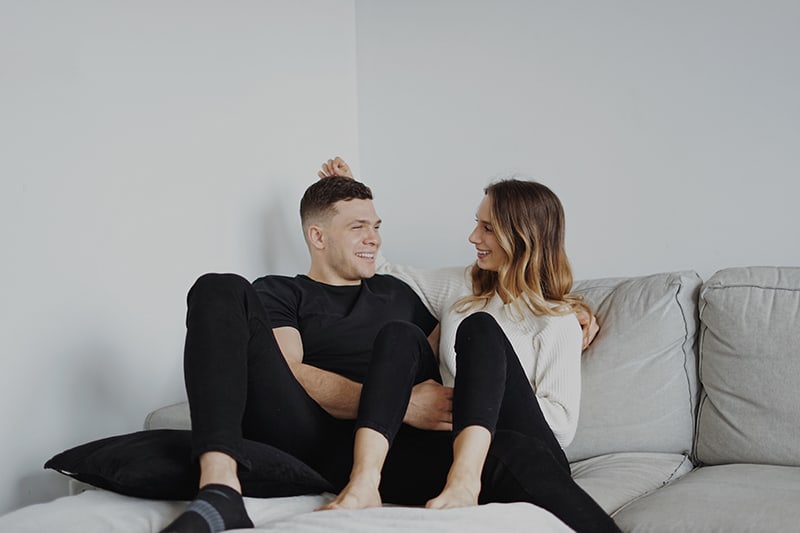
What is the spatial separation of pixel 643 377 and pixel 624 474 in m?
0.31

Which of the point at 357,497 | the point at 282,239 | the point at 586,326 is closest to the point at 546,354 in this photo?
the point at 586,326

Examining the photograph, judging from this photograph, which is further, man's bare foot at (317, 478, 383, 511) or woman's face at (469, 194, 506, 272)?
woman's face at (469, 194, 506, 272)

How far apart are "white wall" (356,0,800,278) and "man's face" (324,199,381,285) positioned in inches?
26.8

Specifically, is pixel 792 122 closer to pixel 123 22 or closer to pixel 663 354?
pixel 663 354

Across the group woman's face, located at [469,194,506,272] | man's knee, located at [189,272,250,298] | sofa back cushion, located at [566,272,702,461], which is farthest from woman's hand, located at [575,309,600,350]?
man's knee, located at [189,272,250,298]

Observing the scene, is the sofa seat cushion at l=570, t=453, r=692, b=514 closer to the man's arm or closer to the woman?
the woman

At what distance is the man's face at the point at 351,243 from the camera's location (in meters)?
2.64

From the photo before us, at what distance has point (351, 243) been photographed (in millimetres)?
2637

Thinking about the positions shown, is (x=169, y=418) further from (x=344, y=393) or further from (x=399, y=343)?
(x=399, y=343)

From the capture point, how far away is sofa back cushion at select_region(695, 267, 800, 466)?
226 centimetres

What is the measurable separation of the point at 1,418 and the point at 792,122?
232cm

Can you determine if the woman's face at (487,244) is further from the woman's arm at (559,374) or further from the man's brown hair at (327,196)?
the man's brown hair at (327,196)

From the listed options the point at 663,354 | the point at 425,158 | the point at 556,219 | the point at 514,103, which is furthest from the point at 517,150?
the point at 663,354

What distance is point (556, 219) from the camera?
8.30ft
